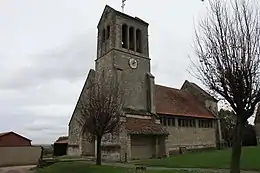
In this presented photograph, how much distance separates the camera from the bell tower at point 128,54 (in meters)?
34.3

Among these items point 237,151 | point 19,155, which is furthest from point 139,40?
point 237,151

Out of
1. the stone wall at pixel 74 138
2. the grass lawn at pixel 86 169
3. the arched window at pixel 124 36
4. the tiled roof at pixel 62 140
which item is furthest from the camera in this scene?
the tiled roof at pixel 62 140

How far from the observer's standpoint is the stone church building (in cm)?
3152

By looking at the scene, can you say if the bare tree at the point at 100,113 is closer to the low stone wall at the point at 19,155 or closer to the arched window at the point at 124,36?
the arched window at the point at 124,36

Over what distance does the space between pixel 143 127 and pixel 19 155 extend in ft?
61.5

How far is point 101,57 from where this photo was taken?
121ft

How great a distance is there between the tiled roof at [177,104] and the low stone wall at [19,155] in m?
18.2

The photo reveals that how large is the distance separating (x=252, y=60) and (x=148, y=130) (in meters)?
20.9

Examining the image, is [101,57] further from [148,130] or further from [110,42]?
[148,130]

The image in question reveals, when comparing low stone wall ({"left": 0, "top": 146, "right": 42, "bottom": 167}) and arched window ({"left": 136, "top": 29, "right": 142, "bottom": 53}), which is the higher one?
arched window ({"left": 136, "top": 29, "right": 142, "bottom": 53})

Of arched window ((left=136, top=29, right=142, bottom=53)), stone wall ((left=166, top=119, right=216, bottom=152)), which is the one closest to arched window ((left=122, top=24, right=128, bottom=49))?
arched window ((left=136, top=29, right=142, bottom=53))

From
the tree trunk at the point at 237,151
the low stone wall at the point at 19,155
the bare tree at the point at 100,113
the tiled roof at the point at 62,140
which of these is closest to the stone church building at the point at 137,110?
the bare tree at the point at 100,113

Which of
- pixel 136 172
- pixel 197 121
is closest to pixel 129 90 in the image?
pixel 197 121

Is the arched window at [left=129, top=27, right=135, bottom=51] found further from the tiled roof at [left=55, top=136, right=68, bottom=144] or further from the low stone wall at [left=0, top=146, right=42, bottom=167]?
the low stone wall at [left=0, top=146, right=42, bottom=167]
